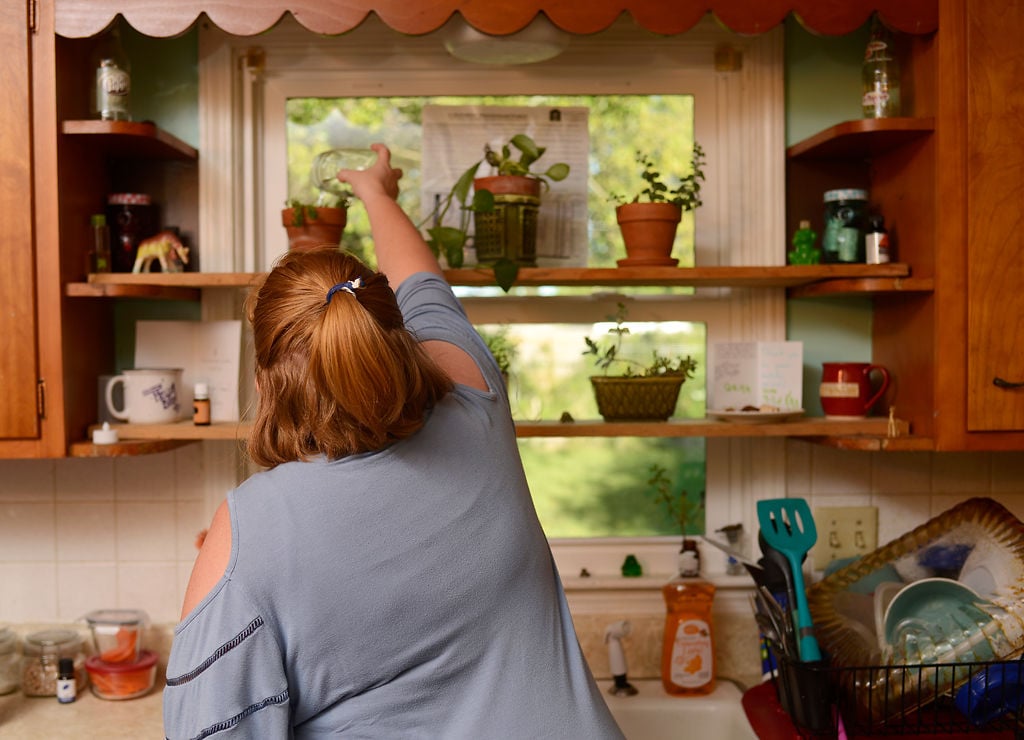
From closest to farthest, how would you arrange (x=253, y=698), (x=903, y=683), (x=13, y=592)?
(x=253, y=698), (x=903, y=683), (x=13, y=592)

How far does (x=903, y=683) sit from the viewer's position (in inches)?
61.9

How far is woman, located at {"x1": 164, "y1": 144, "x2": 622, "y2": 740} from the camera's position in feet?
3.37

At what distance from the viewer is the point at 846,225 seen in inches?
72.6

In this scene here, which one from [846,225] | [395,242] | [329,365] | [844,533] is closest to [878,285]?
[846,225]

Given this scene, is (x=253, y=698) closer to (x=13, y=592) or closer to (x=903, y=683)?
(x=903, y=683)

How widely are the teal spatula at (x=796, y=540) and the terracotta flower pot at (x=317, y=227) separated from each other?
3.03 ft

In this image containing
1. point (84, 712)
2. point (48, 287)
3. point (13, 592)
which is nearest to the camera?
point (48, 287)

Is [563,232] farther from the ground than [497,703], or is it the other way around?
[563,232]

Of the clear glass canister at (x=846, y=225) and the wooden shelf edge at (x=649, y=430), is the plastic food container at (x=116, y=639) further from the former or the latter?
the clear glass canister at (x=846, y=225)

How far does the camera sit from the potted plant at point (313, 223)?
5.94 ft

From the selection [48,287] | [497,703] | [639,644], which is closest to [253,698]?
[497,703]

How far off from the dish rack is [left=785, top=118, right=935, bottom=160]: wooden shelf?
2.94ft

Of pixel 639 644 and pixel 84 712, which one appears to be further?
pixel 639 644

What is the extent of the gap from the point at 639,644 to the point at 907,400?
2.34 ft
